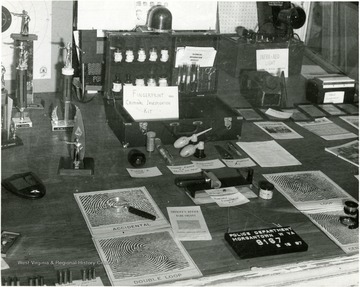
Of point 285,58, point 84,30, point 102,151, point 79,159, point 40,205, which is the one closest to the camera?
point 40,205

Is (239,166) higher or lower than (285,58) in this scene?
lower

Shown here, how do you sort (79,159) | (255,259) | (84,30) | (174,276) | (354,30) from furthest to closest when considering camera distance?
(354,30) → (84,30) → (79,159) → (255,259) → (174,276)

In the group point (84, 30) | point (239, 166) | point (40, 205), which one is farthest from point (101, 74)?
point (40, 205)

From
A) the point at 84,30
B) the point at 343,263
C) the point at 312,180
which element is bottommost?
the point at 343,263

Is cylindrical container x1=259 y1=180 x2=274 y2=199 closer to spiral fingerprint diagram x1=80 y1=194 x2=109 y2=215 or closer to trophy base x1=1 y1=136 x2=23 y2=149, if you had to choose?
spiral fingerprint diagram x1=80 y1=194 x2=109 y2=215

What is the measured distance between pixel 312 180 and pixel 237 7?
139cm

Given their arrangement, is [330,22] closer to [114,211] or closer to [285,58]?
[285,58]

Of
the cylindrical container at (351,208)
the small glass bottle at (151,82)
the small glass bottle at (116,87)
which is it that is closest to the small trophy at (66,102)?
the small glass bottle at (116,87)

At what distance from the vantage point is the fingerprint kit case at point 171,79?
7.57 ft

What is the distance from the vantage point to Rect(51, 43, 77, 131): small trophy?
232 cm

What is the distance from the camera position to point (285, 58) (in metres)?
3.03

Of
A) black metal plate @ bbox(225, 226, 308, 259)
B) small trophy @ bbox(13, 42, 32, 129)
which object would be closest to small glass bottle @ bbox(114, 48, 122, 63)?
small trophy @ bbox(13, 42, 32, 129)

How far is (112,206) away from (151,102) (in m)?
0.65

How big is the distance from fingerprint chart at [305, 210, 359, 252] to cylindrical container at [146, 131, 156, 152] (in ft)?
2.11
